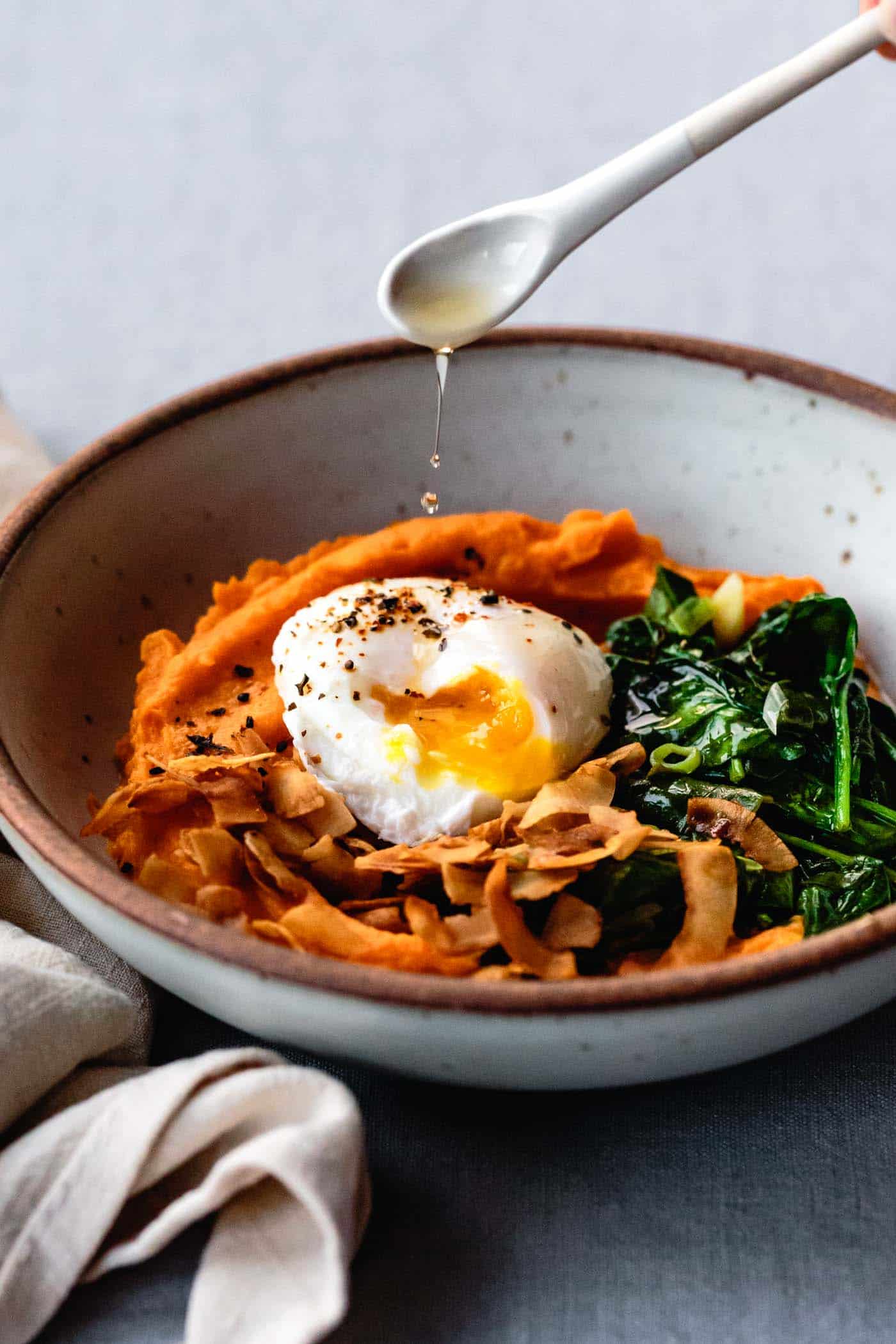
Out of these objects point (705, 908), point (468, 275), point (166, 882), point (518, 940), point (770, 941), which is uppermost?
point (468, 275)

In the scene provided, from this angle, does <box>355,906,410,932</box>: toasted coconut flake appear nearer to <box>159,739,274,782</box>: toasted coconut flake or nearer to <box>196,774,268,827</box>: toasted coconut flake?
<box>196,774,268,827</box>: toasted coconut flake

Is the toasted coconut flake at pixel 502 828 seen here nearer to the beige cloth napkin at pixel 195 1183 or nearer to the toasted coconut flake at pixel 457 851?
the toasted coconut flake at pixel 457 851

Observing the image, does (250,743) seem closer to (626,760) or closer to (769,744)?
(626,760)

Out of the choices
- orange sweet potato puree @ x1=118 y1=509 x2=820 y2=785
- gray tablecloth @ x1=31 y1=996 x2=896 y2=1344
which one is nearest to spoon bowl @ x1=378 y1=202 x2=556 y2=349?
orange sweet potato puree @ x1=118 y1=509 x2=820 y2=785

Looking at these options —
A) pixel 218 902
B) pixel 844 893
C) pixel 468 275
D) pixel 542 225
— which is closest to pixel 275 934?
pixel 218 902

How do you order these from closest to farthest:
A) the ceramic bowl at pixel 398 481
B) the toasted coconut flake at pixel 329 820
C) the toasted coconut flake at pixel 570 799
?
the toasted coconut flake at pixel 570 799 → the toasted coconut flake at pixel 329 820 → the ceramic bowl at pixel 398 481

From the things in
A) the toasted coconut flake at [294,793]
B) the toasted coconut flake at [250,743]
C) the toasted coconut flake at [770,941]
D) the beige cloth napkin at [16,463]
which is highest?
the beige cloth napkin at [16,463]

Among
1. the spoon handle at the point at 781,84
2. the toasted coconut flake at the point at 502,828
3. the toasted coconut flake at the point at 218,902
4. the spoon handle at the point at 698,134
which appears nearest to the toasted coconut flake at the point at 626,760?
the toasted coconut flake at the point at 502,828
